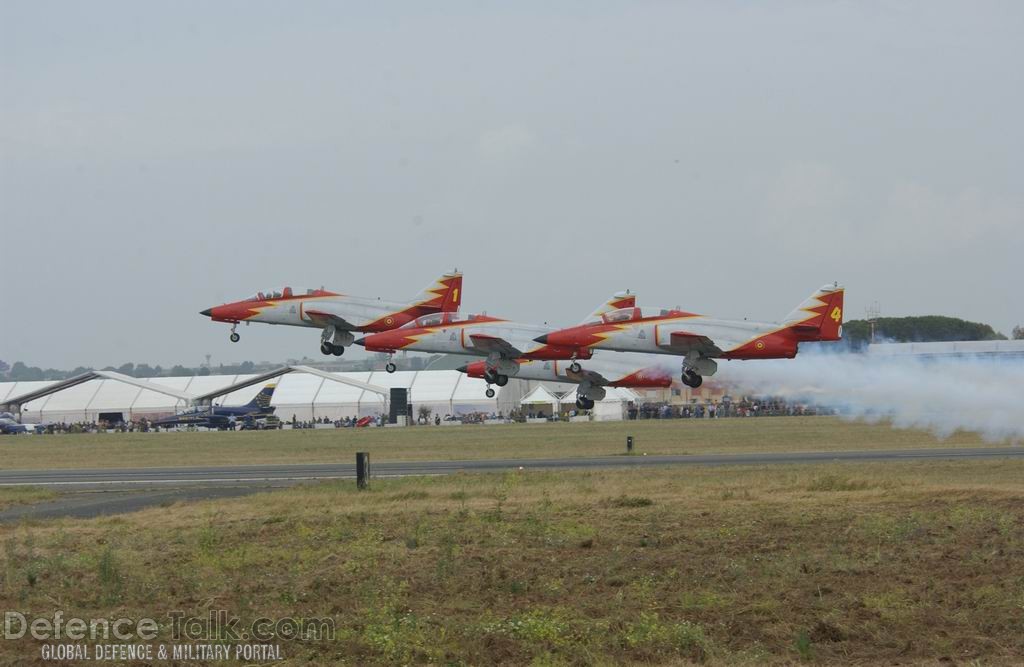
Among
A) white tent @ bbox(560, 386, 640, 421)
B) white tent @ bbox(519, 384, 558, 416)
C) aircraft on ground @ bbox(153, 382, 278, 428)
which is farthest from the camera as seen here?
white tent @ bbox(519, 384, 558, 416)

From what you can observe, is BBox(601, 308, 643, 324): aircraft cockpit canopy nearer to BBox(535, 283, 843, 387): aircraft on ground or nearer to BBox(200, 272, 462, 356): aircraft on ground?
BBox(535, 283, 843, 387): aircraft on ground

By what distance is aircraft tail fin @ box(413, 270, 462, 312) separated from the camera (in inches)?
2403

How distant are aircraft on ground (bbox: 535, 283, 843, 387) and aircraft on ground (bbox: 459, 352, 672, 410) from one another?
12.1 metres

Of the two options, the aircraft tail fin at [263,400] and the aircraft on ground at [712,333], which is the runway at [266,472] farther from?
the aircraft tail fin at [263,400]

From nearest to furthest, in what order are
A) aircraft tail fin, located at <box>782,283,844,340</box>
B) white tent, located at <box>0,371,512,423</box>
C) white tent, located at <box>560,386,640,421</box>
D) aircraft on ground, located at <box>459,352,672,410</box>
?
1. aircraft tail fin, located at <box>782,283,844,340</box>
2. aircraft on ground, located at <box>459,352,672,410</box>
3. white tent, located at <box>560,386,640,421</box>
4. white tent, located at <box>0,371,512,423</box>

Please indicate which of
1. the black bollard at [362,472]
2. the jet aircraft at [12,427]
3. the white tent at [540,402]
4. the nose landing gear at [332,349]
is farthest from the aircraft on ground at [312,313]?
the jet aircraft at [12,427]

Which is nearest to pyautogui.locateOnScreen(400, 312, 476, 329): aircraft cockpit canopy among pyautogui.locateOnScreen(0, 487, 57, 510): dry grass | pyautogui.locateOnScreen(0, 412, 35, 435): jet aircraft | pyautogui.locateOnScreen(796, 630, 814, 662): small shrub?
pyautogui.locateOnScreen(0, 487, 57, 510): dry grass

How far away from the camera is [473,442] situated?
6950cm

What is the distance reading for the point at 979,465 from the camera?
42406 millimetres

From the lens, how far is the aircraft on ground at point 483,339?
60938mm

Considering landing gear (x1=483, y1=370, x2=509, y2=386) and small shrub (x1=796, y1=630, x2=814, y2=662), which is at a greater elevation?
landing gear (x1=483, y1=370, x2=509, y2=386)

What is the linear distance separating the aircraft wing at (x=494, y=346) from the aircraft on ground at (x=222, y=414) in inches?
2069

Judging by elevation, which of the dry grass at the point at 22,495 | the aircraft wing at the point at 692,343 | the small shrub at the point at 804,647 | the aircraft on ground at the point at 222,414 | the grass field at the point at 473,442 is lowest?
the small shrub at the point at 804,647

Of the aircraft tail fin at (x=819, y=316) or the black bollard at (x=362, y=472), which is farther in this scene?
the aircraft tail fin at (x=819, y=316)
